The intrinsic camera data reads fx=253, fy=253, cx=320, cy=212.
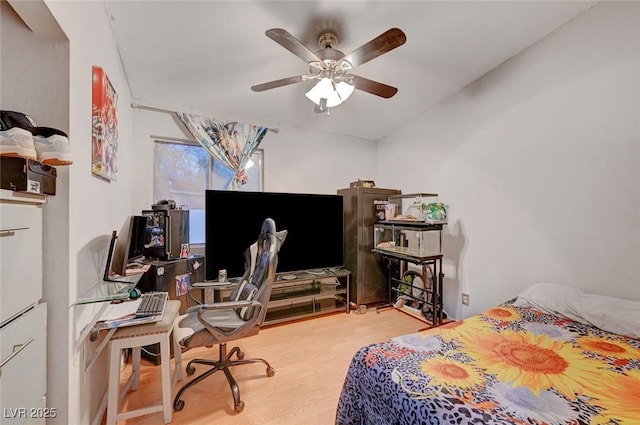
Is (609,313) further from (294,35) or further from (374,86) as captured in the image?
(294,35)

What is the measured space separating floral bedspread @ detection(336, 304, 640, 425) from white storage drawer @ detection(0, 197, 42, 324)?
1.46 m

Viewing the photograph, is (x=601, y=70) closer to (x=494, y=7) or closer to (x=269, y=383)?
(x=494, y=7)

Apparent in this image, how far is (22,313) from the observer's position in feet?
3.11

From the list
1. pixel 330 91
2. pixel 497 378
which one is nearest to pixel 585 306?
pixel 497 378

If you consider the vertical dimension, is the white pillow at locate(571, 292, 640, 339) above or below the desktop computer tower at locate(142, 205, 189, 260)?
below

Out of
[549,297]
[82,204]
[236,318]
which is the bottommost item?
[236,318]

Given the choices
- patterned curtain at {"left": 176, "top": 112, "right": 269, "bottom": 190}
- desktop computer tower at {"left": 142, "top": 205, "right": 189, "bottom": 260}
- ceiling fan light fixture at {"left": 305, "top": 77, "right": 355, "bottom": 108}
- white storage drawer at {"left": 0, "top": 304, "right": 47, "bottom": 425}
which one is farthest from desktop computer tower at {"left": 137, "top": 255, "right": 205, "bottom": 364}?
ceiling fan light fixture at {"left": 305, "top": 77, "right": 355, "bottom": 108}

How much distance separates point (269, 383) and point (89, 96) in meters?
2.22

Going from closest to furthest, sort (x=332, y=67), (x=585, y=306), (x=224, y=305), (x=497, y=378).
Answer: (x=497, y=378) → (x=224, y=305) → (x=585, y=306) → (x=332, y=67)

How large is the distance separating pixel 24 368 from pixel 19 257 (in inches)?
16.2

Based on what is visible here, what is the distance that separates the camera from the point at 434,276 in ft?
9.27

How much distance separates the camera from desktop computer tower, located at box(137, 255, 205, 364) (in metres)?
2.14

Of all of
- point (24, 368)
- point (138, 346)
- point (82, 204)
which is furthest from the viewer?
point (138, 346)

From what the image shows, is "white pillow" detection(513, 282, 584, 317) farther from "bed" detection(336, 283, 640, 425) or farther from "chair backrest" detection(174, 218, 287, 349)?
"chair backrest" detection(174, 218, 287, 349)
